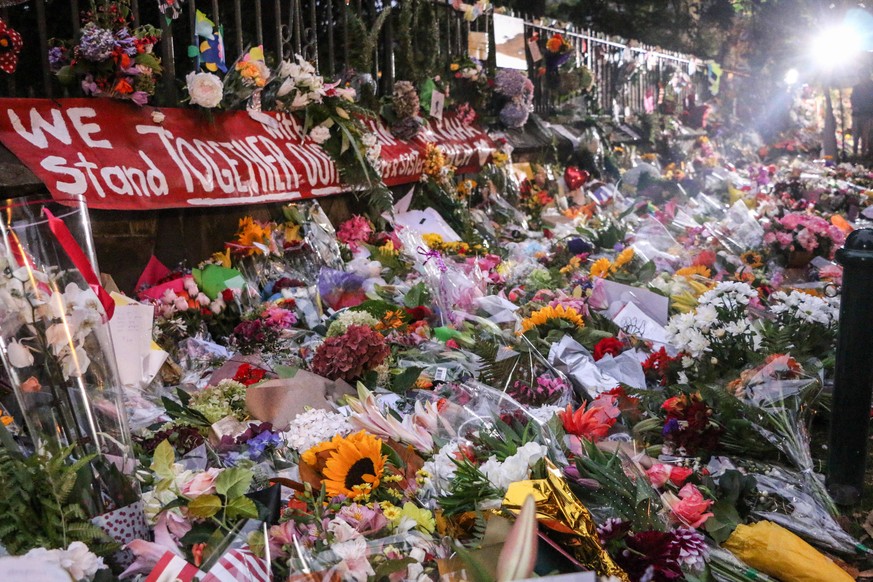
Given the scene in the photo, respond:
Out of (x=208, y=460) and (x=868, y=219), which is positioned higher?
(x=208, y=460)

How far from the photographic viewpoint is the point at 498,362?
3.43 m

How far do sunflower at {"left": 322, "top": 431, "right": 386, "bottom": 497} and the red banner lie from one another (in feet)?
7.28

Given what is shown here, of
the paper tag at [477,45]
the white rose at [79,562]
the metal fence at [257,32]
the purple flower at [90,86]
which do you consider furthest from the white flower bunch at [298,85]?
the white rose at [79,562]

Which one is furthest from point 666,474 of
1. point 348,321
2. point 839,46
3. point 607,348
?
point 839,46

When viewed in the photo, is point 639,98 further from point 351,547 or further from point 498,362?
point 351,547

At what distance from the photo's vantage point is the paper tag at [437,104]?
324 inches

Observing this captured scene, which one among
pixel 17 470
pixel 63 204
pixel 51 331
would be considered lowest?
pixel 17 470

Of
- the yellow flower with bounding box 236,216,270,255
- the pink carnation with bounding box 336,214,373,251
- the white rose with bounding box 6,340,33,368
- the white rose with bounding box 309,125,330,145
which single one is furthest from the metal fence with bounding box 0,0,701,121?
the white rose with bounding box 6,340,33,368

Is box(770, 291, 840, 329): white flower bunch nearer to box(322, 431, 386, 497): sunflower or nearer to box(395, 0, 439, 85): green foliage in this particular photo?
box(322, 431, 386, 497): sunflower

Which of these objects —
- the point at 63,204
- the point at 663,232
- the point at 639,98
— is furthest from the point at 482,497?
the point at 639,98

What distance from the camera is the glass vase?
6.44ft

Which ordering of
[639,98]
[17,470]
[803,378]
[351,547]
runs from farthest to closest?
[639,98]
[803,378]
[17,470]
[351,547]

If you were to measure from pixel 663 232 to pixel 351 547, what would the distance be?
4.99m

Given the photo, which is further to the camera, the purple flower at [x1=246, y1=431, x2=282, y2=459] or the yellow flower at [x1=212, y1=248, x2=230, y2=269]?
the yellow flower at [x1=212, y1=248, x2=230, y2=269]
